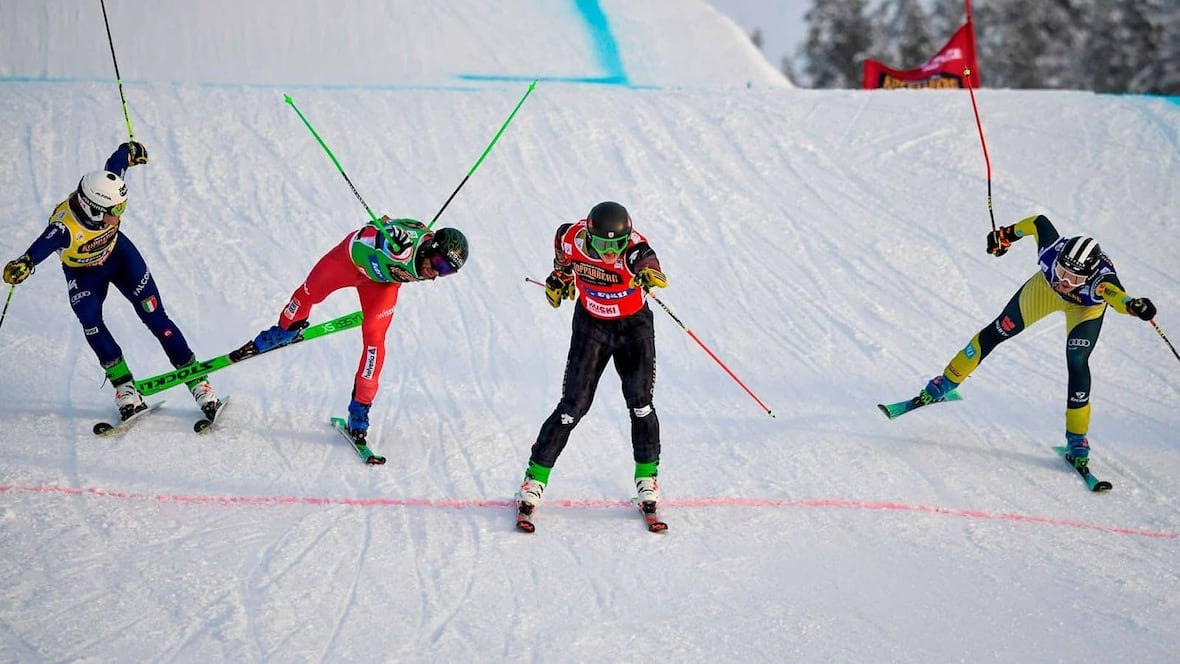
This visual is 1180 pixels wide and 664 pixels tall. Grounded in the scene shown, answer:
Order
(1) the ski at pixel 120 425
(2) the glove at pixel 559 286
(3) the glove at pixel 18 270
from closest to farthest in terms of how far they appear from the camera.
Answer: (2) the glove at pixel 559 286, (3) the glove at pixel 18 270, (1) the ski at pixel 120 425

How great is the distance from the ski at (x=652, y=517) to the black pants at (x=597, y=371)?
0.43m

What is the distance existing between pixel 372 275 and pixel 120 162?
6.64 ft

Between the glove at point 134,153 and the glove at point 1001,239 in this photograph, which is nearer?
the glove at point 134,153

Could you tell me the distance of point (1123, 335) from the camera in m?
9.16

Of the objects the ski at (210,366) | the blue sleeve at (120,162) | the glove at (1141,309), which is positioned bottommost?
the ski at (210,366)

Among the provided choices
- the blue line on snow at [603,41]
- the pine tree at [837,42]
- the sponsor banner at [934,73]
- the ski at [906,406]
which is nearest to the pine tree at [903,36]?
the pine tree at [837,42]

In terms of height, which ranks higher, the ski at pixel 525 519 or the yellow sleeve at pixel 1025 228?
the yellow sleeve at pixel 1025 228

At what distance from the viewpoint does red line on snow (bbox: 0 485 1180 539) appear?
561 cm

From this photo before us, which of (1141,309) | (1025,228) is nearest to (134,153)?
(1025,228)

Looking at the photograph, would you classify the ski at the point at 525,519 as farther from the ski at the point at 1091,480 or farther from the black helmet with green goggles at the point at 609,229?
the ski at the point at 1091,480

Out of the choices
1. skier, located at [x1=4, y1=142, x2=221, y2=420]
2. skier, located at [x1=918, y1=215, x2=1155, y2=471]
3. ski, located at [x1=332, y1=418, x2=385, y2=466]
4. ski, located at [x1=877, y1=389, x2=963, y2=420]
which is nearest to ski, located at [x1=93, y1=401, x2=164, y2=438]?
skier, located at [x1=4, y1=142, x2=221, y2=420]

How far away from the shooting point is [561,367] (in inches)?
330

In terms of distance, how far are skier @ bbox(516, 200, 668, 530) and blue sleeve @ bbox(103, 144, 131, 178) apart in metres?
3.20

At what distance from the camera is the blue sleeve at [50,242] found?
19.7 ft
